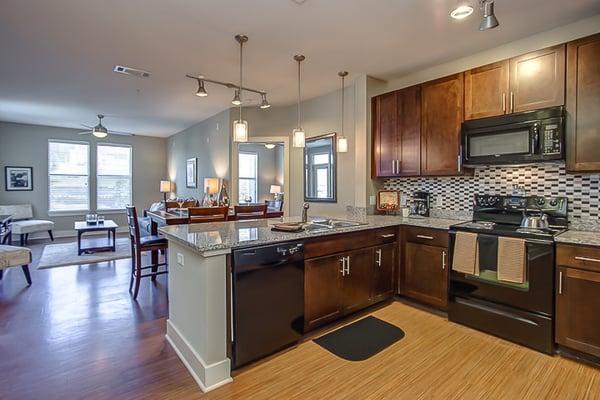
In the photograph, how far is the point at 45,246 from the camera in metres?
A: 6.47

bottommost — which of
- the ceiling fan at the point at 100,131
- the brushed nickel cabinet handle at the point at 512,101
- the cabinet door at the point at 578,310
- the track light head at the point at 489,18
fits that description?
the cabinet door at the point at 578,310

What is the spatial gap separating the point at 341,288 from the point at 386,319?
1.98 feet

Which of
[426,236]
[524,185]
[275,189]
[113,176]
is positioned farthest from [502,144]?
[113,176]

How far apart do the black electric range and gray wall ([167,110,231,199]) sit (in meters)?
4.31

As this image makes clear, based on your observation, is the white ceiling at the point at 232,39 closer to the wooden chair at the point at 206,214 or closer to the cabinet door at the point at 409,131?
the cabinet door at the point at 409,131

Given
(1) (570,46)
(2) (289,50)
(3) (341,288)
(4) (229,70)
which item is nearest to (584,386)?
(3) (341,288)

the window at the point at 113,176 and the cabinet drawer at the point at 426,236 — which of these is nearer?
the cabinet drawer at the point at 426,236

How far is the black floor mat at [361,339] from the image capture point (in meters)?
2.38

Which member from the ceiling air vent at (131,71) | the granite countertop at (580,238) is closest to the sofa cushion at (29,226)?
the ceiling air vent at (131,71)

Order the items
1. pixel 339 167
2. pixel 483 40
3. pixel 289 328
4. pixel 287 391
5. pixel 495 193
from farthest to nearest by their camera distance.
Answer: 1. pixel 339 167
2. pixel 495 193
3. pixel 483 40
4. pixel 289 328
5. pixel 287 391

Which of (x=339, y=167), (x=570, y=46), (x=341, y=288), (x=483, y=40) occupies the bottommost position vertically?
(x=341, y=288)

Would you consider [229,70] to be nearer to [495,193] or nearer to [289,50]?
[289,50]

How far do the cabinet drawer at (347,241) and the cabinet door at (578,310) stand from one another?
1379mm

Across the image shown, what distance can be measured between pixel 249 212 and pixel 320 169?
4.75ft
